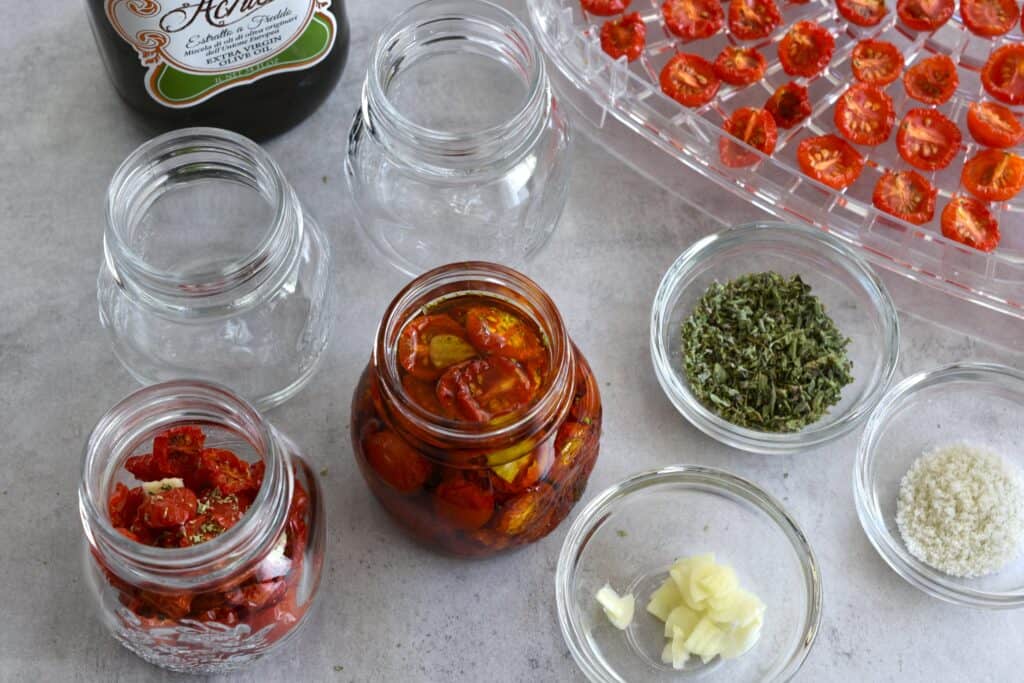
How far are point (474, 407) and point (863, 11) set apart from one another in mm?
1024

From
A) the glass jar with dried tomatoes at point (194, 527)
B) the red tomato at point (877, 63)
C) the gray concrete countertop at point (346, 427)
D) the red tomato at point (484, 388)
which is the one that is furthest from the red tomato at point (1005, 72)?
the glass jar with dried tomatoes at point (194, 527)

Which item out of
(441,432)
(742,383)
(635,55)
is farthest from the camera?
(635,55)

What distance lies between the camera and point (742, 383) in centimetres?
178

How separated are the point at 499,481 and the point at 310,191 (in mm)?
694

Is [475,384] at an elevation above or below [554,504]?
above

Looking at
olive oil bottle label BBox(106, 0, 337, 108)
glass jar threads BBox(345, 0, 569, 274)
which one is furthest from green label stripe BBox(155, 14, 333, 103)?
glass jar threads BBox(345, 0, 569, 274)

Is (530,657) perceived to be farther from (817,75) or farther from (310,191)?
(817,75)

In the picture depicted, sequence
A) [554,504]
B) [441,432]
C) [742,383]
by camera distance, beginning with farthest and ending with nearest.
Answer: [742,383] < [554,504] < [441,432]

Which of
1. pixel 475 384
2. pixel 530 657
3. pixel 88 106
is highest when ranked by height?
pixel 475 384

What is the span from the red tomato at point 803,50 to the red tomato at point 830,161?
0.12 metres

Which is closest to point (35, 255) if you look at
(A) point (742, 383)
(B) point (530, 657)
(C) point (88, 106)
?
(C) point (88, 106)

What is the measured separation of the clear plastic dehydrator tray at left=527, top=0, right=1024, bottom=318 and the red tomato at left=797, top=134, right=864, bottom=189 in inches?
1.4

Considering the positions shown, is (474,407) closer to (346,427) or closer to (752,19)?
(346,427)

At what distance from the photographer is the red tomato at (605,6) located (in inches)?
76.5
